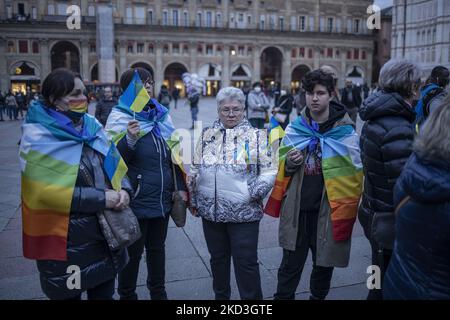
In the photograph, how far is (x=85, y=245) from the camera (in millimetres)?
2750

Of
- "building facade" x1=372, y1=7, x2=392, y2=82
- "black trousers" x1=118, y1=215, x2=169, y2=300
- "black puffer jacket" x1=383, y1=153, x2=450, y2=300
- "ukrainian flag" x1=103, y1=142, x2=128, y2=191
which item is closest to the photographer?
"black puffer jacket" x1=383, y1=153, x2=450, y2=300

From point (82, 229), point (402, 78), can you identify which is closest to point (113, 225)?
point (82, 229)

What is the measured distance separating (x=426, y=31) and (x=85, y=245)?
94.0ft

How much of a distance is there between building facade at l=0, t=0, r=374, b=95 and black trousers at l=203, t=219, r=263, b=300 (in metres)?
47.7

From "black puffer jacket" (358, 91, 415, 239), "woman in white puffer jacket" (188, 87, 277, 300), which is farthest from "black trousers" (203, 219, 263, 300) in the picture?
"black puffer jacket" (358, 91, 415, 239)

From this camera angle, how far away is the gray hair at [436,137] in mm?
1863

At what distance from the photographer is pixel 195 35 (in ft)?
184

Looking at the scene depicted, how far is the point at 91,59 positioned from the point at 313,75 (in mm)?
53672

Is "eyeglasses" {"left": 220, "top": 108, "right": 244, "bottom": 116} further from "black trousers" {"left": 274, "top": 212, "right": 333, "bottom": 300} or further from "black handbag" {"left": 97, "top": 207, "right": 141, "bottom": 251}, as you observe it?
"black handbag" {"left": 97, "top": 207, "right": 141, "bottom": 251}

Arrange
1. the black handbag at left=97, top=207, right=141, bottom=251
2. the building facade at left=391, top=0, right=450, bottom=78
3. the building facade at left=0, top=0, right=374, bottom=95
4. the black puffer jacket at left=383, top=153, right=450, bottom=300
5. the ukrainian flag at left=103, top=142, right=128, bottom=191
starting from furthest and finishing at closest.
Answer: the building facade at left=0, top=0, right=374, bottom=95, the building facade at left=391, top=0, right=450, bottom=78, the ukrainian flag at left=103, top=142, right=128, bottom=191, the black handbag at left=97, top=207, right=141, bottom=251, the black puffer jacket at left=383, top=153, right=450, bottom=300

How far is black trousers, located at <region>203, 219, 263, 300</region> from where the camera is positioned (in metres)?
3.34

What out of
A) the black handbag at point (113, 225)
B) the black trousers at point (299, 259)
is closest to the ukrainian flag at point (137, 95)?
the black handbag at point (113, 225)
